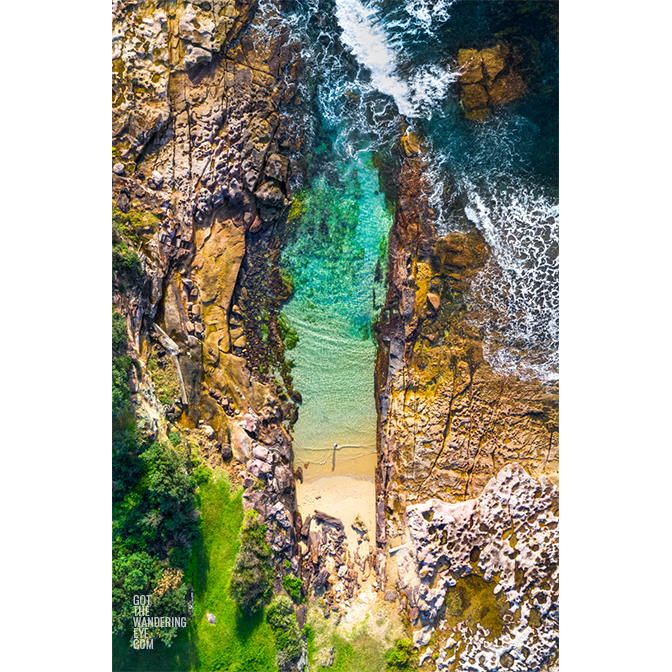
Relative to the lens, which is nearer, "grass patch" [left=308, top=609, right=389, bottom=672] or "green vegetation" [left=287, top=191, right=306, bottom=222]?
"grass patch" [left=308, top=609, right=389, bottom=672]

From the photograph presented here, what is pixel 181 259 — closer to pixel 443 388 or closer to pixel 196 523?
pixel 196 523

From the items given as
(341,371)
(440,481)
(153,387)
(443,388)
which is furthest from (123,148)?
(440,481)

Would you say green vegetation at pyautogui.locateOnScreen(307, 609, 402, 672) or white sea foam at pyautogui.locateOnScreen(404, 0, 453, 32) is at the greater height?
white sea foam at pyautogui.locateOnScreen(404, 0, 453, 32)

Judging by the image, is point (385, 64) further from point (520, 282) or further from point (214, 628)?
point (214, 628)

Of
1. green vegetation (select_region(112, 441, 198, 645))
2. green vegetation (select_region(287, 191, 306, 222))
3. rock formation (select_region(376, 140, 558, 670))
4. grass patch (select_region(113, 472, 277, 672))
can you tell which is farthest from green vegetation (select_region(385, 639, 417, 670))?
green vegetation (select_region(287, 191, 306, 222))

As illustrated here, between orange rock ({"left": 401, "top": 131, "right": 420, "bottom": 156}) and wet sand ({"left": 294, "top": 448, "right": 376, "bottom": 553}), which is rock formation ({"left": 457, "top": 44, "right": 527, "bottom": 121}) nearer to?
orange rock ({"left": 401, "top": 131, "right": 420, "bottom": 156})

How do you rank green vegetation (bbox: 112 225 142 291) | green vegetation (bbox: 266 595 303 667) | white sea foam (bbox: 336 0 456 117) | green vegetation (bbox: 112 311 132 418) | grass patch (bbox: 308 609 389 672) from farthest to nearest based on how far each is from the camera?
1. white sea foam (bbox: 336 0 456 117)
2. grass patch (bbox: 308 609 389 672)
3. green vegetation (bbox: 266 595 303 667)
4. green vegetation (bbox: 112 225 142 291)
5. green vegetation (bbox: 112 311 132 418)

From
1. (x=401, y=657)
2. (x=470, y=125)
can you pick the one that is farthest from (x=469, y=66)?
(x=401, y=657)
